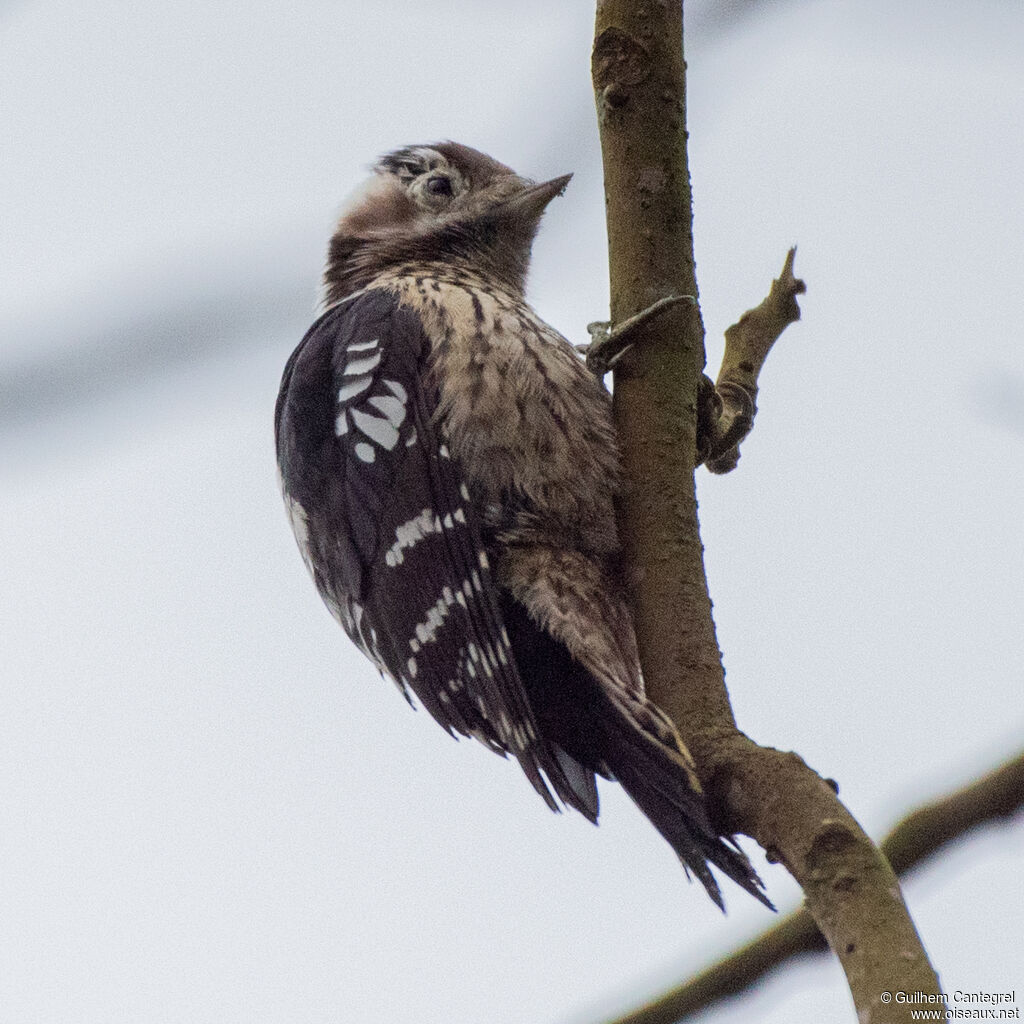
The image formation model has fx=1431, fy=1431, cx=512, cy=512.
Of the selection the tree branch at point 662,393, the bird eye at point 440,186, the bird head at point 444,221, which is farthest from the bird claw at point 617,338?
the bird eye at point 440,186

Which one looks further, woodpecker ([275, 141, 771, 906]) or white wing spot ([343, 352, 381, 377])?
white wing spot ([343, 352, 381, 377])

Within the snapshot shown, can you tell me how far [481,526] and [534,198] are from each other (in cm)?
131

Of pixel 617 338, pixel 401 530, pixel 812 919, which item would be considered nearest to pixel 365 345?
pixel 401 530

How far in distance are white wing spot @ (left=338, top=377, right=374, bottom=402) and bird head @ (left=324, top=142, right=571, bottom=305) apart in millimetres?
709

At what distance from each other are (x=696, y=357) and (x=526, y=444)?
527 millimetres

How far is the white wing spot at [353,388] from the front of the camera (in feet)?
10.8

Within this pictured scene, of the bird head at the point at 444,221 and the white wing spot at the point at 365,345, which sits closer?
the white wing spot at the point at 365,345

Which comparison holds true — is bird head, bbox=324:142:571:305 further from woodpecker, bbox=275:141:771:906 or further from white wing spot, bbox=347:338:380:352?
white wing spot, bbox=347:338:380:352

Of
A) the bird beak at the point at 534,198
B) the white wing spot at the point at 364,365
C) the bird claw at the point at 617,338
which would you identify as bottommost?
the bird claw at the point at 617,338

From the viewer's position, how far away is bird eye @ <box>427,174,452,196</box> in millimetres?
4168

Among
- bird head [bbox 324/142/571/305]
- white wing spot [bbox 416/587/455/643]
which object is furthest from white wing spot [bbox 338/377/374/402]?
bird head [bbox 324/142/571/305]

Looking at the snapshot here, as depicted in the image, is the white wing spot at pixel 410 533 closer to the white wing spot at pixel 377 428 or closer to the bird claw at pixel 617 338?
the white wing spot at pixel 377 428

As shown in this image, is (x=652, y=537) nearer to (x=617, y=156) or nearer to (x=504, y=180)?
(x=617, y=156)

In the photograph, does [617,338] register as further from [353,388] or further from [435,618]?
[353,388]
